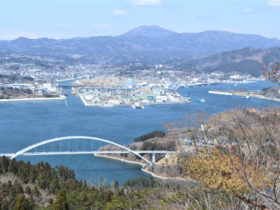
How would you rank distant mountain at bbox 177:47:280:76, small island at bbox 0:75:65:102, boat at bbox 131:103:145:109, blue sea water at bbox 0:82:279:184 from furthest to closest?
distant mountain at bbox 177:47:280:76 < small island at bbox 0:75:65:102 < boat at bbox 131:103:145:109 < blue sea water at bbox 0:82:279:184

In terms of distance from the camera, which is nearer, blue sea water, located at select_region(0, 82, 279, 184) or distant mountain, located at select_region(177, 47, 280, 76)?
blue sea water, located at select_region(0, 82, 279, 184)

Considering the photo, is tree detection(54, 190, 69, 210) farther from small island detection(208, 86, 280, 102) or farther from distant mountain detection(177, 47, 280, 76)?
distant mountain detection(177, 47, 280, 76)

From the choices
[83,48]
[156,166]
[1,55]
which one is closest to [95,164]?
[156,166]

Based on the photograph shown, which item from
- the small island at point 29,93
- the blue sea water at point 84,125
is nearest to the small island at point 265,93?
the blue sea water at point 84,125

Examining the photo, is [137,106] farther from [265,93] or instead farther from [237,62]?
[237,62]

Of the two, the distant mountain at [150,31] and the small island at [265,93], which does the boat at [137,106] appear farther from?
the distant mountain at [150,31]

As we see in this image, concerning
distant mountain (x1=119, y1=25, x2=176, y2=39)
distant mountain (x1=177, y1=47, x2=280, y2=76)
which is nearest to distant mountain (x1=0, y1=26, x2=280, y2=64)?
distant mountain (x1=177, y1=47, x2=280, y2=76)

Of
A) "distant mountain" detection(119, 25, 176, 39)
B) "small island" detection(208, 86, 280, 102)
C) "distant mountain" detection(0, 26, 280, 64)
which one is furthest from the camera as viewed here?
"distant mountain" detection(119, 25, 176, 39)
